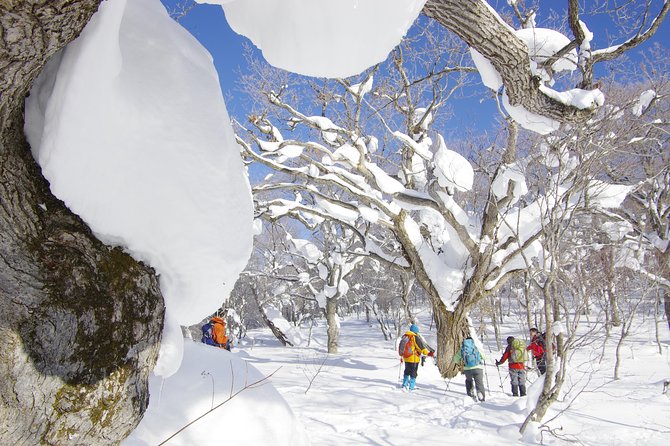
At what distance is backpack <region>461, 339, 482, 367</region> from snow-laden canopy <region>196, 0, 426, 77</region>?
22.8 ft

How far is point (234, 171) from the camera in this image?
1.38m

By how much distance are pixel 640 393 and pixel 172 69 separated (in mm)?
9732

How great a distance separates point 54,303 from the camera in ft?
3.75

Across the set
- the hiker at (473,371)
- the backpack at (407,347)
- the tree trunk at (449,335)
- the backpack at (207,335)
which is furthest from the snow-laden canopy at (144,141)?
the tree trunk at (449,335)

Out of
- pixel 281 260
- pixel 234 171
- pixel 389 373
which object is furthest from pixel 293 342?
pixel 234 171

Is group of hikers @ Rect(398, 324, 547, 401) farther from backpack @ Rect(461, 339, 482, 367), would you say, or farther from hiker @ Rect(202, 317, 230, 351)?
hiker @ Rect(202, 317, 230, 351)

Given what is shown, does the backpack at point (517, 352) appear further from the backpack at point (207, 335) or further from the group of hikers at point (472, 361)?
the backpack at point (207, 335)

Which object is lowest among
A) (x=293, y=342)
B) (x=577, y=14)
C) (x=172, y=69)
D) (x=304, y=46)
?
(x=293, y=342)

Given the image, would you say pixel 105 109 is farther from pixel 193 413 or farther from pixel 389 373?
pixel 389 373

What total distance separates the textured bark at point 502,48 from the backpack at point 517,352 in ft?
20.8

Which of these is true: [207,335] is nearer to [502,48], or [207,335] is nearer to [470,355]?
[470,355]

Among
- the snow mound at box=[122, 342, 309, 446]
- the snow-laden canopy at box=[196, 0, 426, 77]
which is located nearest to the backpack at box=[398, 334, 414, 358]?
the snow mound at box=[122, 342, 309, 446]

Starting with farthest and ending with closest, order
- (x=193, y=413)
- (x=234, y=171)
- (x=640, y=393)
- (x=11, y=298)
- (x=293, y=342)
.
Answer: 1. (x=293, y=342)
2. (x=640, y=393)
3. (x=193, y=413)
4. (x=234, y=171)
5. (x=11, y=298)

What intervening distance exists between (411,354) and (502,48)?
659cm
